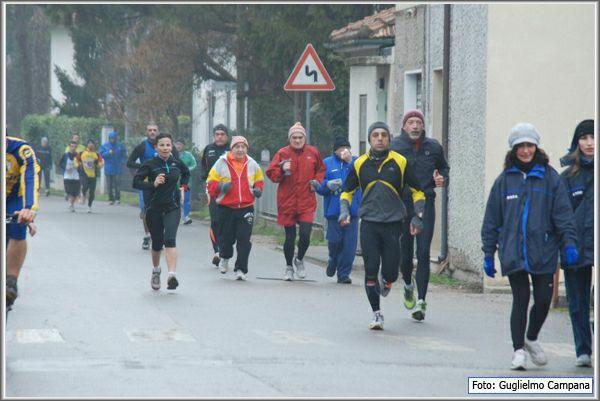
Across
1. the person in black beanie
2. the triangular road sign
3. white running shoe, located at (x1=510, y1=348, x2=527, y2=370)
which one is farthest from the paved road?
the triangular road sign

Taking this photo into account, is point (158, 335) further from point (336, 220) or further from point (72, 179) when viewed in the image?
point (72, 179)

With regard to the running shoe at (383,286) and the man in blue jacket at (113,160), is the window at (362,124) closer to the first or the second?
the running shoe at (383,286)

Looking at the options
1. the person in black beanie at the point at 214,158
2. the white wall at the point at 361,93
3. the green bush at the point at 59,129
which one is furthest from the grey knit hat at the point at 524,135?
the green bush at the point at 59,129

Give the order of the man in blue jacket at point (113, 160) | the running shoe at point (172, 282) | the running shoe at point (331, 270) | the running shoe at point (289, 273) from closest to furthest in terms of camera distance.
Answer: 1. the running shoe at point (172, 282)
2. the running shoe at point (331, 270)
3. the running shoe at point (289, 273)
4. the man in blue jacket at point (113, 160)

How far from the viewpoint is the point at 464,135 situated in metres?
16.9

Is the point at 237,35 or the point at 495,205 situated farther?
the point at 237,35

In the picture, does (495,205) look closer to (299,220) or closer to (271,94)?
(299,220)

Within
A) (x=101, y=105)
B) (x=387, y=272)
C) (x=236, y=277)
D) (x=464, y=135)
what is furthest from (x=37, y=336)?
(x=101, y=105)

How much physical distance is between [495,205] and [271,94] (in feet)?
78.0

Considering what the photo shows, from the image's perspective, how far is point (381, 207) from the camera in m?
12.4

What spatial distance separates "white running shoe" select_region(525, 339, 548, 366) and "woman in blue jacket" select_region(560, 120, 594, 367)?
0.34 meters

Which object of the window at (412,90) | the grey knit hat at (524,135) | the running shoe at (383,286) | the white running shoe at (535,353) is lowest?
the white running shoe at (535,353)

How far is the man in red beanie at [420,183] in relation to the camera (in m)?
13.0

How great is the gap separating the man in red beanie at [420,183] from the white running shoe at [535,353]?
9.36 feet
